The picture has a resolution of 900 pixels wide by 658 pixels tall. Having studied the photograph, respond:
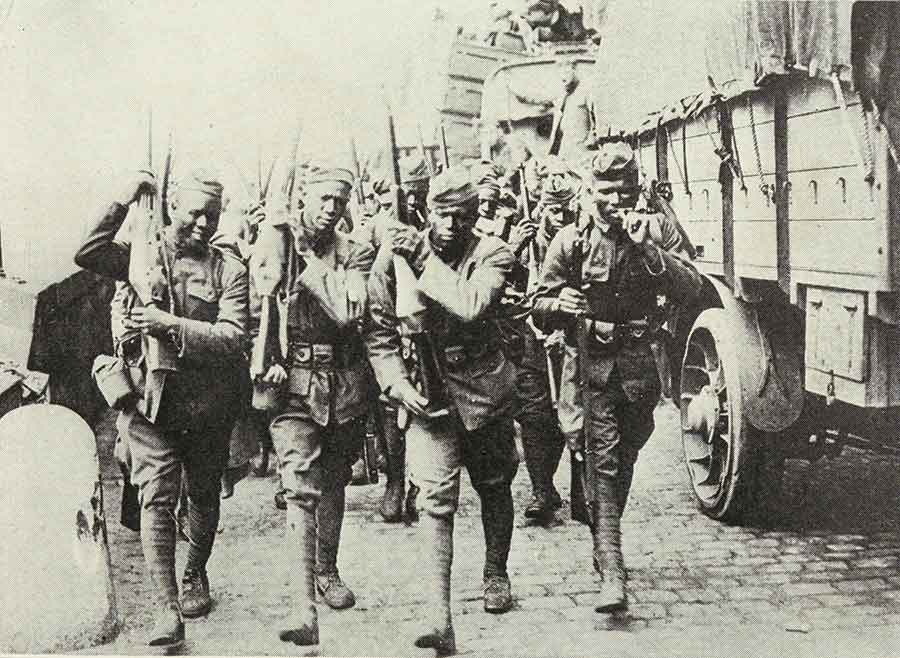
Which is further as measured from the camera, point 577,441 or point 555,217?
point 555,217

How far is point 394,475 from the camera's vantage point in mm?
5695

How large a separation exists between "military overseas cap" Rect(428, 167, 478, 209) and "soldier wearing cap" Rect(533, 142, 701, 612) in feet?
2.05

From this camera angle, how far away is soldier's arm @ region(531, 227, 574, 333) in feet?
14.8

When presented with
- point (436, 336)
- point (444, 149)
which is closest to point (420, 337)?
point (436, 336)

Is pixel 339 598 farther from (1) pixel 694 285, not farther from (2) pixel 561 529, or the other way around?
(1) pixel 694 285

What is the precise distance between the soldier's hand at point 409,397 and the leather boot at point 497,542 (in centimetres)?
49

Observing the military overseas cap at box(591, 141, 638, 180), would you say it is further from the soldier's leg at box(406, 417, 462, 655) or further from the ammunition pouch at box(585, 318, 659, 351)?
the soldier's leg at box(406, 417, 462, 655)

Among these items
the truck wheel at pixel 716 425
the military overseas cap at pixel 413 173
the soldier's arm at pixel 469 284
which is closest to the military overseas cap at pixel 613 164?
the soldier's arm at pixel 469 284

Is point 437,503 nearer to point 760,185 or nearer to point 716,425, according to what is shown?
point 716,425

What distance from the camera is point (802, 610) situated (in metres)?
4.34

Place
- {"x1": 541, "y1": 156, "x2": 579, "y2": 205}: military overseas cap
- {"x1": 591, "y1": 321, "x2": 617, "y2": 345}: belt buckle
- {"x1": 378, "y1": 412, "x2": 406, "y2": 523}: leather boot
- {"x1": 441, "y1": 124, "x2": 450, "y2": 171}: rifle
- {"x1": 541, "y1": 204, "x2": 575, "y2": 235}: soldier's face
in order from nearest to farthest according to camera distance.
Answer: {"x1": 591, "y1": 321, "x2": 617, "y2": 345}: belt buckle
{"x1": 541, "y1": 204, "x2": 575, "y2": 235}: soldier's face
{"x1": 541, "y1": 156, "x2": 579, "y2": 205}: military overseas cap
{"x1": 378, "y1": 412, "x2": 406, "y2": 523}: leather boot
{"x1": 441, "y1": 124, "x2": 450, "y2": 171}: rifle

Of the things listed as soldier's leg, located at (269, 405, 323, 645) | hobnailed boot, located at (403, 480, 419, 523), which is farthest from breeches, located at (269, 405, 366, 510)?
hobnailed boot, located at (403, 480, 419, 523)

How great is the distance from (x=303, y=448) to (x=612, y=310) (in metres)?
1.42

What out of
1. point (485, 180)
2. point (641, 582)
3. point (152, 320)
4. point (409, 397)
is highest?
point (485, 180)
